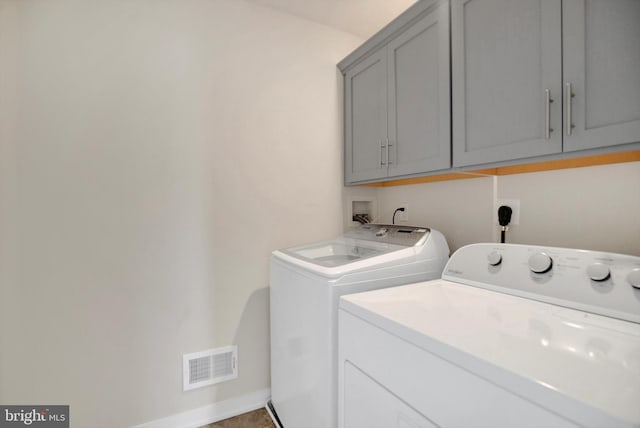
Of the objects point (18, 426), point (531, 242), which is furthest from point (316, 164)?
point (18, 426)

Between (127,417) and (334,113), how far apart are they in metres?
2.17

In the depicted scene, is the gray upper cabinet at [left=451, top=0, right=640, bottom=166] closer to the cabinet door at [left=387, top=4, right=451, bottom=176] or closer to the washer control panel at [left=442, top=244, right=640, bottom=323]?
the cabinet door at [left=387, top=4, right=451, bottom=176]

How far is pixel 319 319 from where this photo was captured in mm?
1114

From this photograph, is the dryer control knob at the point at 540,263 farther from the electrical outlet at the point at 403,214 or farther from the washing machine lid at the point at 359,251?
the electrical outlet at the point at 403,214

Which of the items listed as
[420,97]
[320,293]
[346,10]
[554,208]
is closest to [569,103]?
[554,208]

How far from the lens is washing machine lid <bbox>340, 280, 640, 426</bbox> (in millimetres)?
485

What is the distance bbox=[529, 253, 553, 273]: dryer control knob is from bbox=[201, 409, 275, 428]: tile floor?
155 cm

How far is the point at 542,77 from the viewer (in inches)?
38.5

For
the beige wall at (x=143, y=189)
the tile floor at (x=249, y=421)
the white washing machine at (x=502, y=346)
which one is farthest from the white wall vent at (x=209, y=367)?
the white washing machine at (x=502, y=346)

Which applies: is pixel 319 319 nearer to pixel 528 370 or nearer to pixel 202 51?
pixel 528 370

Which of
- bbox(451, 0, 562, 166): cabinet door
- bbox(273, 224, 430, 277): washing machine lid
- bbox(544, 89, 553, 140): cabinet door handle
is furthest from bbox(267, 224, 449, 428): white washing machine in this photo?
bbox(544, 89, 553, 140): cabinet door handle

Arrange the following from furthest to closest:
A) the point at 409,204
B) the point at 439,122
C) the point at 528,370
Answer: the point at 409,204 < the point at 439,122 < the point at 528,370

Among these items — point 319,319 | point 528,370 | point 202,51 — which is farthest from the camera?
point 202,51

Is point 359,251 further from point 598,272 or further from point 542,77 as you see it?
point 542,77
